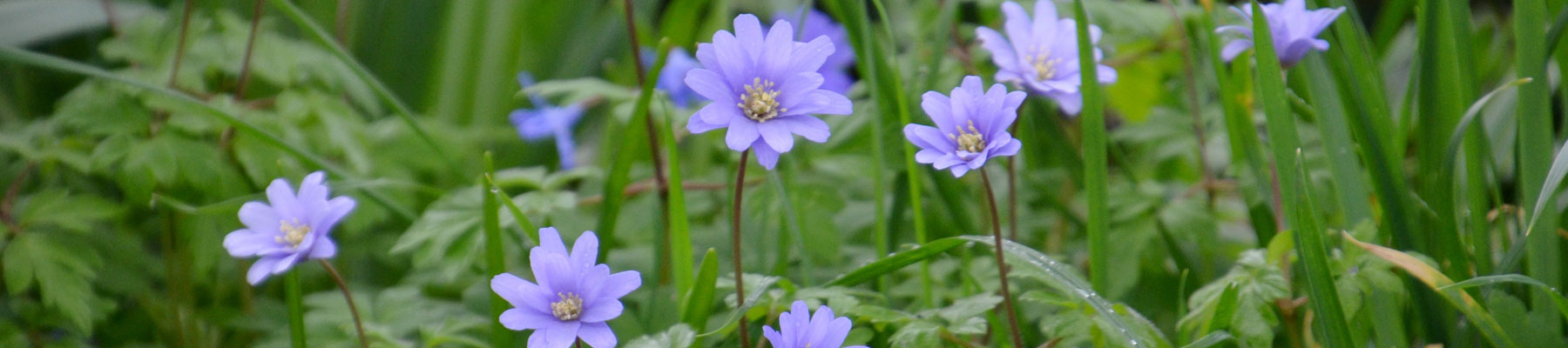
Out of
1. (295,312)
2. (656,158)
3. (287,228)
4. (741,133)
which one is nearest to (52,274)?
(295,312)

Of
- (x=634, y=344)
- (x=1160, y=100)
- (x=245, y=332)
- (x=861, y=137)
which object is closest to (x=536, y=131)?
(x=245, y=332)

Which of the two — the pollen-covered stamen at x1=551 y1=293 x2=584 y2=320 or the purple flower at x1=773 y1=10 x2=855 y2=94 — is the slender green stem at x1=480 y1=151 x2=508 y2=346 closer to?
the pollen-covered stamen at x1=551 y1=293 x2=584 y2=320

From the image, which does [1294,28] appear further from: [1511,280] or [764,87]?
[764,87]

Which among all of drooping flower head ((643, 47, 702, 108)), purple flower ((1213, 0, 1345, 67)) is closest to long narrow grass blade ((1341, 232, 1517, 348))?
Answer: purple flower ((1213, 0, 1345, 67))

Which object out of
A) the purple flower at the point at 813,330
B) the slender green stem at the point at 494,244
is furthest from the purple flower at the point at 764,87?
the slender green stem at the point at 494,244

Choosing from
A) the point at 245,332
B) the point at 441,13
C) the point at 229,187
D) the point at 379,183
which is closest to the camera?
the point at 379,183

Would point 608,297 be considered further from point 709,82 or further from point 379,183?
point 379,183
